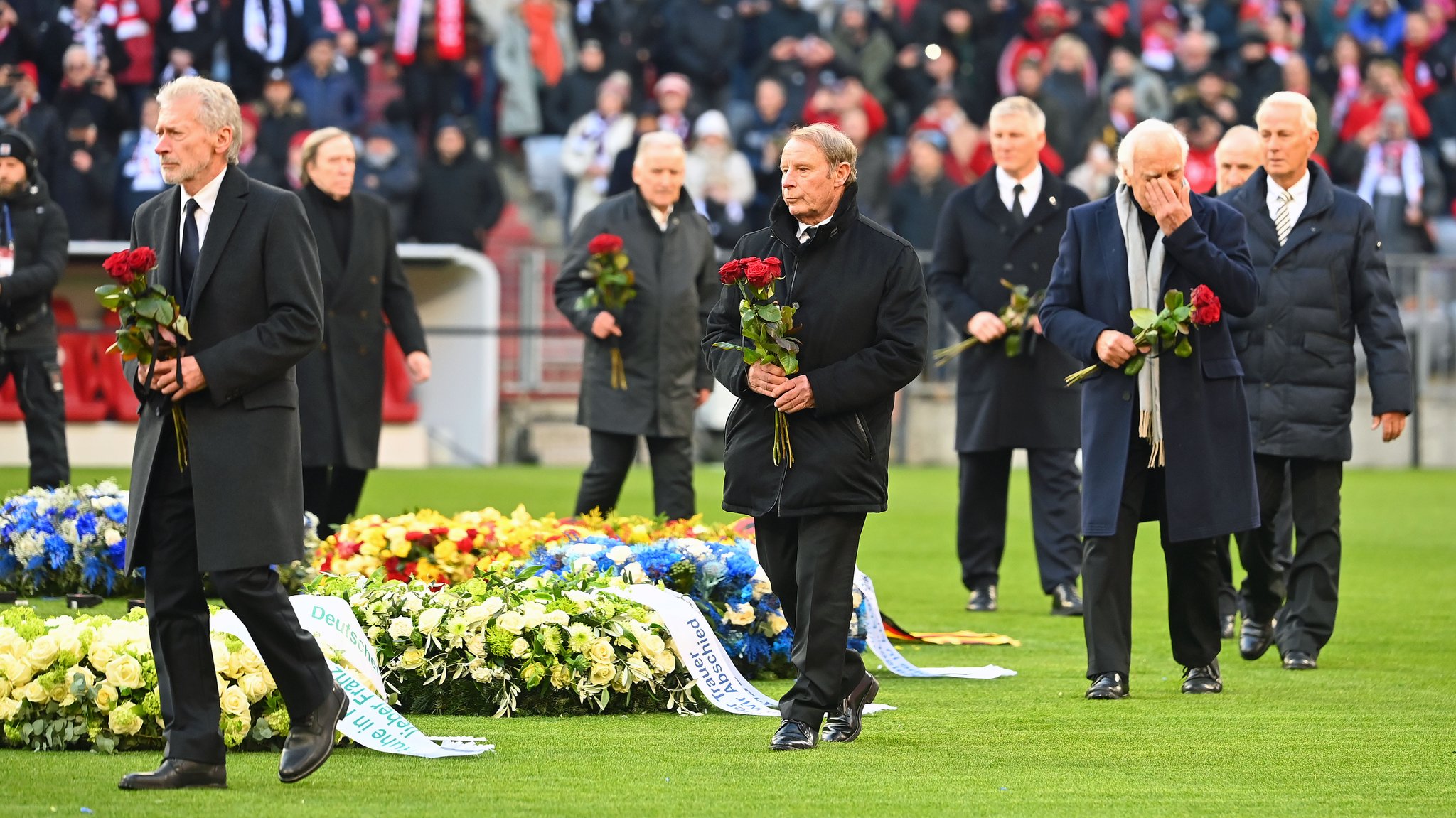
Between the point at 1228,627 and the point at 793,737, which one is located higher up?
the point at 793,737

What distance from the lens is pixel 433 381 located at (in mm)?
20938

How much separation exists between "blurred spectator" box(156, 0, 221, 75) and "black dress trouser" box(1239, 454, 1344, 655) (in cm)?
1321

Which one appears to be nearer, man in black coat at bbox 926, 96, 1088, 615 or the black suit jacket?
the black suit jacket

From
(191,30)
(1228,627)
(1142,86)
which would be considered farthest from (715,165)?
(1228,627)

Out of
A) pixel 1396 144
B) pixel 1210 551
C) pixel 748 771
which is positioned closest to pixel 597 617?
pixel 748 771

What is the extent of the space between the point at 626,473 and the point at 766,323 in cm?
475

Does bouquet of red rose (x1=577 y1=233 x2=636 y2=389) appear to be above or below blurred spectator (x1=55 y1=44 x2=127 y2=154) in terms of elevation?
below

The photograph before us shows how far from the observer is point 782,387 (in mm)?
6312

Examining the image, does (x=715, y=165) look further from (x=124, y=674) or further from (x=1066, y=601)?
(x=124, y=674)

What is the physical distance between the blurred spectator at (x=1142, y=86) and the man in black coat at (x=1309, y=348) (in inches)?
566

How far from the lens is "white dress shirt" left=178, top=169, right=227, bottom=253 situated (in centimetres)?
574

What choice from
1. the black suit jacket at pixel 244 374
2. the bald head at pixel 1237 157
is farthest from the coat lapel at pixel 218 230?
the bald head at pixel 1237 157

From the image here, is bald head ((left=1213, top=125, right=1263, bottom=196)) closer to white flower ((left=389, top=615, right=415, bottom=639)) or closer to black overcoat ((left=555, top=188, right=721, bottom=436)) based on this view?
black overcoat ((left=555, top=188, right=721, bottom=436))

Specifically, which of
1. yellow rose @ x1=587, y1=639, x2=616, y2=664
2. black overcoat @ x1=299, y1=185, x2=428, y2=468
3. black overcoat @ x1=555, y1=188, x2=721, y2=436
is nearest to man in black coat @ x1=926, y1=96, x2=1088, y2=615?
black overcoat @ x1=555, y1=188, x2=721, y2=436
